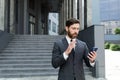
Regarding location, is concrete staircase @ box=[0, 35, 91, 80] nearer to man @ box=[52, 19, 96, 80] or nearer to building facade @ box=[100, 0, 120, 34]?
man @ box=[52, 19, 96, 80]

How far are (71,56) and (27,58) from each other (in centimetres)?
1039

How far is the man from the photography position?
342 cm

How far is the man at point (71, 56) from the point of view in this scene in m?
3.42

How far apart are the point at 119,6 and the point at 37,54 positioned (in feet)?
318

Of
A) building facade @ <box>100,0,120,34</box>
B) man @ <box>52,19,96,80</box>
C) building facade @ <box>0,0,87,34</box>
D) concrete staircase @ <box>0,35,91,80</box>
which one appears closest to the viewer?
man @ <box>52,19,96,80</box>

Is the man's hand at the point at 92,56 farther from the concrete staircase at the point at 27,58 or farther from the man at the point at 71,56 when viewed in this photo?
the concrete staircase at the point at 27,58

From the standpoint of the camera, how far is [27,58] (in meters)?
13.7

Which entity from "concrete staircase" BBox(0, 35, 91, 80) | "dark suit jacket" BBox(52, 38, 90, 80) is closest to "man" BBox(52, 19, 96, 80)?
"dark suit jacket" BBox(52, 38, 90, 80)

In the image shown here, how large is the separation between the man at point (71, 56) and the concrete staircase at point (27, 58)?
27.9 feet

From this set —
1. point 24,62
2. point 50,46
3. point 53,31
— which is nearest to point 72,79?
point 24,62

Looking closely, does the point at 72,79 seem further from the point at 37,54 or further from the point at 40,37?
the point at 40,37

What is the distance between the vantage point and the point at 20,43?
1612cm

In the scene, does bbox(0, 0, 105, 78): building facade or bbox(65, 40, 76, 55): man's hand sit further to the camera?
bbox(0, 0, 105, 78): building facade

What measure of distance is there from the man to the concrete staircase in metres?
8.51
